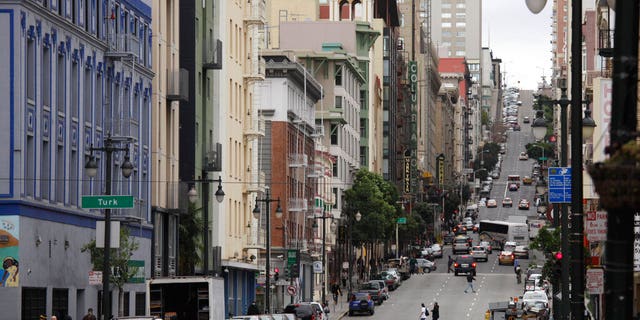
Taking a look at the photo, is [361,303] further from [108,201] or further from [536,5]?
[536,5]

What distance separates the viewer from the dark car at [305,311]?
2817 inches

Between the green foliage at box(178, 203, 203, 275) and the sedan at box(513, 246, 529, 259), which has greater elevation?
the green foliage at box(178, 203, 203, 275)

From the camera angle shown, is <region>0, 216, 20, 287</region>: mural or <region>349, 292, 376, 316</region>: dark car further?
<region>349, 292, 376, 316</region>: dark car

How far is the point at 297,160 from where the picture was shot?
11294cm

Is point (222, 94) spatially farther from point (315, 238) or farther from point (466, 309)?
point (315, 238)

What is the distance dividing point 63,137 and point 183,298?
8.66 metres

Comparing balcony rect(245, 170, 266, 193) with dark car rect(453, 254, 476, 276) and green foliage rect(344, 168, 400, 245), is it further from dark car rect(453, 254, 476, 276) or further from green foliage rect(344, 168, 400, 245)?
green foliage rect(344, 168, 400, 245)

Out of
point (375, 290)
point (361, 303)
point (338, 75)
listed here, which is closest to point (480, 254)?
point (338, 75)

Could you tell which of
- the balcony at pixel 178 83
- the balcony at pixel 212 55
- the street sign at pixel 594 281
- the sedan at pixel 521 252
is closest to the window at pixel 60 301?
the balcony at pixel 178 83

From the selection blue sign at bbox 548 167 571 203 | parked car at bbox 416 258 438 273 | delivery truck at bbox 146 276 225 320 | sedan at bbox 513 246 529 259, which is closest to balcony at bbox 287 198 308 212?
parked car at bbox 416 258 438 273

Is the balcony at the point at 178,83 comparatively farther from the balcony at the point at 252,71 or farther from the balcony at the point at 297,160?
the balcony at the point at 297,160

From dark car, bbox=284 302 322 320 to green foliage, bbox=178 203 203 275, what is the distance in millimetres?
6058

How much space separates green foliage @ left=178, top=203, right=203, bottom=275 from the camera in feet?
249

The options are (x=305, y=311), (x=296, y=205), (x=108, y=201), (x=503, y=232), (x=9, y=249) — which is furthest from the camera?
(x=503, y=232)
